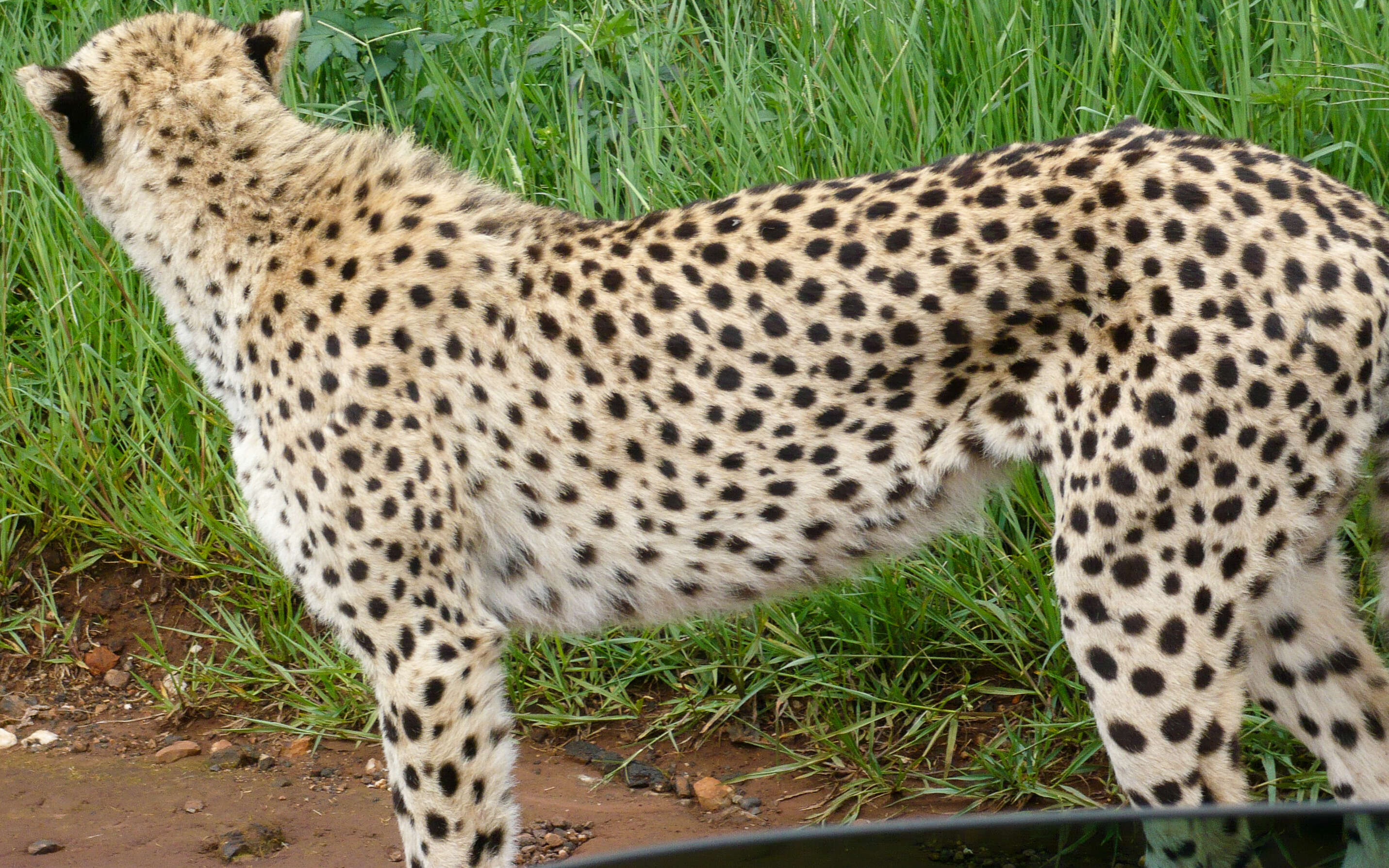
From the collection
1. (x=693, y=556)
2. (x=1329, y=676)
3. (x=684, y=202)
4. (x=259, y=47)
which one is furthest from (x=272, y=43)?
(x=1329, y=676)

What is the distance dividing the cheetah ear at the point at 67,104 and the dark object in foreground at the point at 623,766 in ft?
6.64

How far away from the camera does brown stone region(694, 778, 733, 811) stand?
151 inches

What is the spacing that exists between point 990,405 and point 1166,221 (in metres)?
0.48

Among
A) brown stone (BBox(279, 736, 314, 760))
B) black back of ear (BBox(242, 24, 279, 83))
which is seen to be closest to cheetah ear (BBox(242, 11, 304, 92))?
black back of ear (BBox(242, 24, 279, 83))

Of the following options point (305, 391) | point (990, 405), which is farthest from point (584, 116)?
point (990, 405)

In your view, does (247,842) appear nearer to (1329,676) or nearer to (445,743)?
(445,743)

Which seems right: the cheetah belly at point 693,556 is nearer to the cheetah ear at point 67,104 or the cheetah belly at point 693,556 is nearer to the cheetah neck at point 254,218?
the cheetah neck at point 254,218

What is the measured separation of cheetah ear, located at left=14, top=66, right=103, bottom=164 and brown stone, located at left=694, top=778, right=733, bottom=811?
2192mm

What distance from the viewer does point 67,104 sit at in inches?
129

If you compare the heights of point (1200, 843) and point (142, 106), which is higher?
point (142, 106)

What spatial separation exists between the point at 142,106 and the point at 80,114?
149mm

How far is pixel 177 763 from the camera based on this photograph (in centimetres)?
423

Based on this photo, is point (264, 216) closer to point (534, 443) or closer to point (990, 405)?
point (534, 443)

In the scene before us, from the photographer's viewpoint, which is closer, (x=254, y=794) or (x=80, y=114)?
(x=80, y=114)
